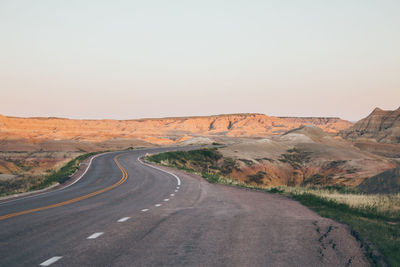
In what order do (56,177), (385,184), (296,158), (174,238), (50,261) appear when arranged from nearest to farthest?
1. (50,261)
2. (174,238)
3. (385,184)
4. (56,177)
5. (296,158)

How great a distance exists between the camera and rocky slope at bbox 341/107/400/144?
5340 inches

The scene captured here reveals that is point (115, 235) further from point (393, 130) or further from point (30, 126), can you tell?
point (30, 126)

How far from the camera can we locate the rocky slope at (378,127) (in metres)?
136

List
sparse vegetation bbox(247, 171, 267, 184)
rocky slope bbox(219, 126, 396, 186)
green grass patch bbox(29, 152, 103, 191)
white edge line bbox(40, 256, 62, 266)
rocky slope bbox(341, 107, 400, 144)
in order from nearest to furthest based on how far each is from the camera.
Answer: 1. white edge line bbox(40, 256, 62, 266)
2. green grass patch bbox(29, 152, 103, 191)
3. rocky slope bbox(219, 126, 396, 186)
4. sparse vegetation bbox(247, 171, 267, 184)
5. rocky slope bbox(341, 107, 400, 144)

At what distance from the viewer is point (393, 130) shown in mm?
135250

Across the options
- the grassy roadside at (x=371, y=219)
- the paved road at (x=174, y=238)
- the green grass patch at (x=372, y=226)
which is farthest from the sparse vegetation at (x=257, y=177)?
the paved road at (x=174, y=238)

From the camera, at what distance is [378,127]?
14888 centimetres

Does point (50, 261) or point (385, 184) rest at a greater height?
point (50, 261)

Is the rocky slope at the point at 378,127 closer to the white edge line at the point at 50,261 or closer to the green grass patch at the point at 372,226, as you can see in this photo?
the green grass patch at the point at 372,226

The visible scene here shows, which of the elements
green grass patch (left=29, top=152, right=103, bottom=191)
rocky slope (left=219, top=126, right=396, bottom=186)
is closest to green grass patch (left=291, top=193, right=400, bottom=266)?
green grass patch (left=29, top=152, right=103, bottom=191)

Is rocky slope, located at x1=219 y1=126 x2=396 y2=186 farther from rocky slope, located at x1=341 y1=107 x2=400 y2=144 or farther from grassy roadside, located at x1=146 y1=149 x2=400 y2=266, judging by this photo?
rocky slope, located at x1=341 y1=107 x2=400 y2=144

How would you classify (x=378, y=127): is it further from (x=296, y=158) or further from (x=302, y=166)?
(x=302, y=166)

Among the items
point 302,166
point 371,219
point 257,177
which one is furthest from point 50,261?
point 302,166

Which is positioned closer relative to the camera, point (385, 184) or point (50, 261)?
point (50, 261)
